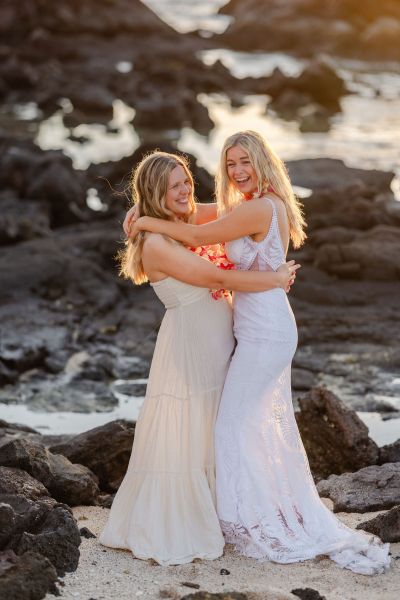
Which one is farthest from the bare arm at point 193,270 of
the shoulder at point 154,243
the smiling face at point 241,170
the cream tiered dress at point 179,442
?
the smiling face at point 241,170

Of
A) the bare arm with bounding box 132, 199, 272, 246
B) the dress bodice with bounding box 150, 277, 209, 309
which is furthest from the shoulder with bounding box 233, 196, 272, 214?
the dress bodice with bounding box 150, 277, 209, 309

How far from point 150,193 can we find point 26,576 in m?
2.19

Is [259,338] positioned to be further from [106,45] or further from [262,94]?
[106,45]

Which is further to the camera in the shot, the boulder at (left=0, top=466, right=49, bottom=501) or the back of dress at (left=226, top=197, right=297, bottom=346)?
the boulder at (left=0, top=466, right=49, bottom=501)

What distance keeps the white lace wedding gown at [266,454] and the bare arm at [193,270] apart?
0.37 feet

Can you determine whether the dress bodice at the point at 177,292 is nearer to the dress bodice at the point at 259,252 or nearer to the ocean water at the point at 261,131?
the dress bodice at the point at 259,252

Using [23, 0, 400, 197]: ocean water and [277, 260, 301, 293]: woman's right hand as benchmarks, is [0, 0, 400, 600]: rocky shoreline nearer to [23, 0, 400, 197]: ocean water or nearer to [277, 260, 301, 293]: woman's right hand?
[23, 0, 400, 197]: ocean water

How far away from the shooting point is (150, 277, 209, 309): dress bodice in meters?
6.72

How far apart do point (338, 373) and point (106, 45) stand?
42.2 m

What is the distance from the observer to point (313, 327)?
48.5 feet

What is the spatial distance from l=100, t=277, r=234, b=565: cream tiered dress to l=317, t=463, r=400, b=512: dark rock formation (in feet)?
4.87

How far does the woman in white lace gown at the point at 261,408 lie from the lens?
6.60 metres

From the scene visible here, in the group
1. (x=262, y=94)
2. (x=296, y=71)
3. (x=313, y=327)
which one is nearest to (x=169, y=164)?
(x=313, y=327)

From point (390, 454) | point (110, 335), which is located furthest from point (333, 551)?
point (110, 335)
